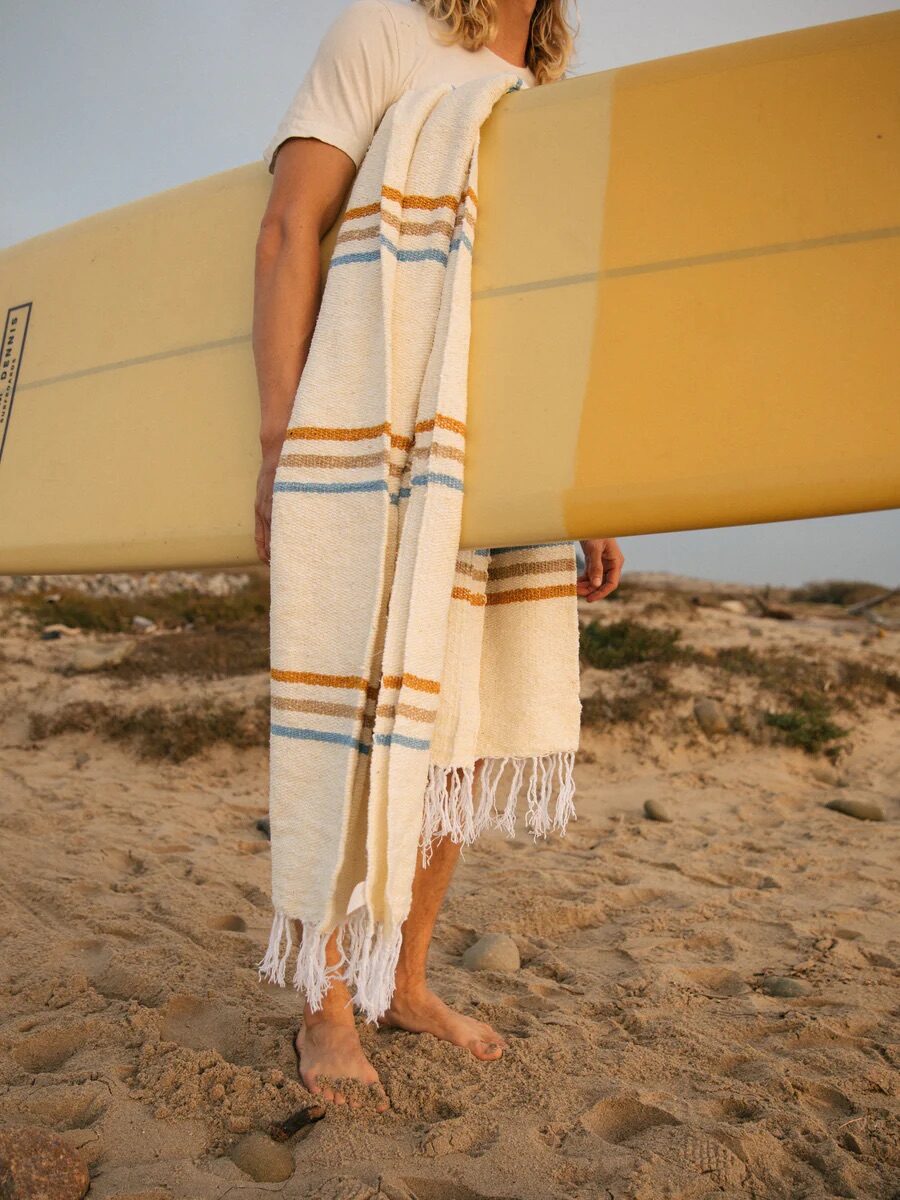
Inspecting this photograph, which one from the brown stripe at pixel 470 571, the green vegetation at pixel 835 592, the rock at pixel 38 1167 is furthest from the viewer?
the green vegetation at pixel 835 592

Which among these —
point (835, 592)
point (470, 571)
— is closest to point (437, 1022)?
point (470, 571)

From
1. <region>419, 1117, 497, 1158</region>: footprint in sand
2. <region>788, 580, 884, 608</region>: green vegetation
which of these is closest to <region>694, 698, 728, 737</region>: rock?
<region>419, 1117, 497, 1158</region>: footprint in sand

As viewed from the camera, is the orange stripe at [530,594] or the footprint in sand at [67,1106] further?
the orange stripe at [530,594]

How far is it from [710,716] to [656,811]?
1256 millimetres

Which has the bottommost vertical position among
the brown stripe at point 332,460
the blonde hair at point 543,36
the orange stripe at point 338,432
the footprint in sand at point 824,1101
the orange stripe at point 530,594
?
the footprint in sand at point 824,1101

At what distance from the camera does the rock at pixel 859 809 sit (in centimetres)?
418

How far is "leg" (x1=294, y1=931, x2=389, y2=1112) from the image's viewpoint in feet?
5.94

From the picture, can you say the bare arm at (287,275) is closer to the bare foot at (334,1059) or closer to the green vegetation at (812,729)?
the bare foot at (334,1059)

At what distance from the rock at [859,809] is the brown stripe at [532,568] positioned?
2.87 meters

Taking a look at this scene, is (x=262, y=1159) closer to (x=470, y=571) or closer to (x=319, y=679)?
(x=319, y=679)

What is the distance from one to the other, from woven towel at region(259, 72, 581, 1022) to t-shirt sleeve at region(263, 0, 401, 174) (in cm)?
7

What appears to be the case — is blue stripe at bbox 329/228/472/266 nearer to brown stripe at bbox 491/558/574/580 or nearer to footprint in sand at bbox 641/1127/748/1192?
brown stripe at bbox 491/558/574/580

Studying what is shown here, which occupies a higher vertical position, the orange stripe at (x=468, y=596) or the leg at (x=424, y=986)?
the orange stripe at (x=468, y=596)

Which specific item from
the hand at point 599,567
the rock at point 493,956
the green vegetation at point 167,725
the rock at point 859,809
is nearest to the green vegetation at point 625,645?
the rock at point 859,809
